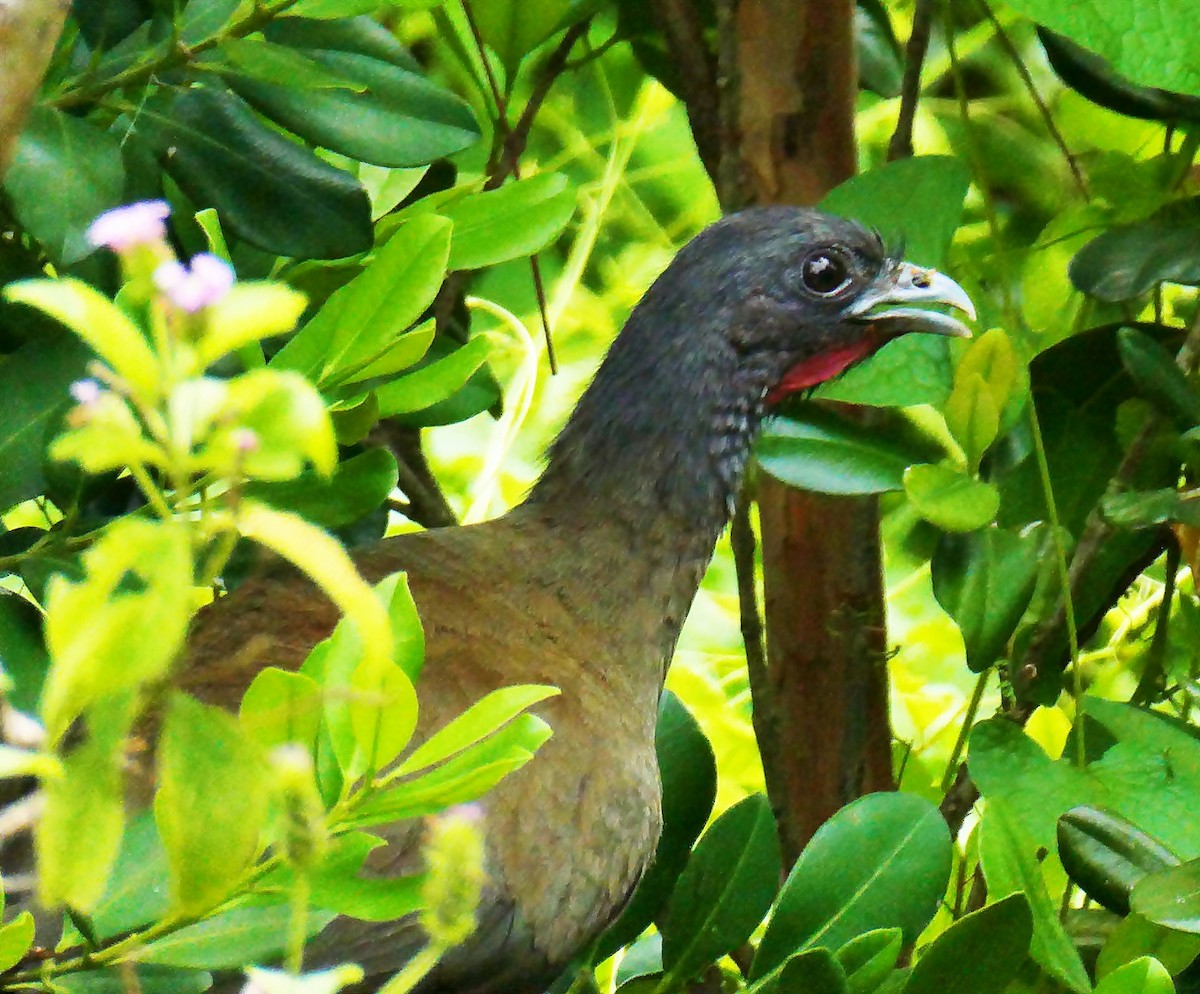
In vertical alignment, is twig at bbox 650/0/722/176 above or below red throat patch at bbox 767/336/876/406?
above

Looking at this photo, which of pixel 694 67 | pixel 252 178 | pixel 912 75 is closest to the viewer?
pixel 252 178

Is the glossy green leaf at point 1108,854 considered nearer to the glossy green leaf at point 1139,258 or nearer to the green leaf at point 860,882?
the green leaf at point 860,882

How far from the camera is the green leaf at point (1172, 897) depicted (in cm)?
102

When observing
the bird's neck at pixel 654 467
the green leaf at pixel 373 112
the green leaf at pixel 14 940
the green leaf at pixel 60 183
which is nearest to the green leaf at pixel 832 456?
the bird's neck at pixel 654 467

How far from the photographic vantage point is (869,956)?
108 centimetres

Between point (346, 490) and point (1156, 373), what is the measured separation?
2.06 ft

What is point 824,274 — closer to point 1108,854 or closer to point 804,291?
point 804,291

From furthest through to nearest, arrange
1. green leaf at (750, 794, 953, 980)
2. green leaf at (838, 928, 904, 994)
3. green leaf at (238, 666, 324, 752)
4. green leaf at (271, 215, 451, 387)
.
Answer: green leaf at (750, 794, 953, 980), green leaf at (838, 928, 904, 994), green leaf at (271, 215, 451, 387), green leaf at (238, 666, 324, 752)

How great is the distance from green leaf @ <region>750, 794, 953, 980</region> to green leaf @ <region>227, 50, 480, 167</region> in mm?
559

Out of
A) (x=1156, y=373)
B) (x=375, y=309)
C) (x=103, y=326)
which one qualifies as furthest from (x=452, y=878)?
(x=1156, y=373)

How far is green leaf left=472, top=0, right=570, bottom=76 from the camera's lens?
150 cm

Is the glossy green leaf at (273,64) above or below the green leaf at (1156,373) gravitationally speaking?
above

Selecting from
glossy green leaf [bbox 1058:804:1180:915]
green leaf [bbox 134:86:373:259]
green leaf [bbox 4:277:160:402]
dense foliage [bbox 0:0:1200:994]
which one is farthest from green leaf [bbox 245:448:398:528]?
green leaf [bbox 4:277:160:402]

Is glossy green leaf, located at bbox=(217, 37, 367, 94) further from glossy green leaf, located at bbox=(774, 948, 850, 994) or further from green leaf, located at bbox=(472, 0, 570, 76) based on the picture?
glossy green leaf, located at bbox=(774, 948, 850, 994)
